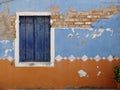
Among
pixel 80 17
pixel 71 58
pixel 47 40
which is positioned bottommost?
pixel 71 58

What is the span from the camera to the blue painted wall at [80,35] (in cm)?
888

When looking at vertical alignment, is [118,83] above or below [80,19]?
below

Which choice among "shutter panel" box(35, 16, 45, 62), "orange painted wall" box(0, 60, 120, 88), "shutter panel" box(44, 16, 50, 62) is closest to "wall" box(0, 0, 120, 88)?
"orange painted wall" box(0, 60, 120, 88)

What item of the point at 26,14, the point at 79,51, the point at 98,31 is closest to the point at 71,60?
the point at 79,51

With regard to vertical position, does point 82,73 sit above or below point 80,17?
below

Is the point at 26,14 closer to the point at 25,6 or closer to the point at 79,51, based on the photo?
the point at 25,6

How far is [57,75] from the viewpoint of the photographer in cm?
900

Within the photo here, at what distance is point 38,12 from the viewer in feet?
29.1

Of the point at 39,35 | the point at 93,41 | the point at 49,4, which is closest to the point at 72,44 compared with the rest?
the point at 93,41

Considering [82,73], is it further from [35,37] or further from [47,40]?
[35,37]

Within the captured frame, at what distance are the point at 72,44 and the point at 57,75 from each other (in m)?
0.91

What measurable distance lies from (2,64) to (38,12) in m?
1.67

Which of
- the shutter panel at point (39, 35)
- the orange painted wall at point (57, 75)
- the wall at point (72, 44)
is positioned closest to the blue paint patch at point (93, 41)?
the wall at point (72, 44)

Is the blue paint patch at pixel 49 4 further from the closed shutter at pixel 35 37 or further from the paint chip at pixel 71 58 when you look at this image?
the paint chip at pixel 71 58
